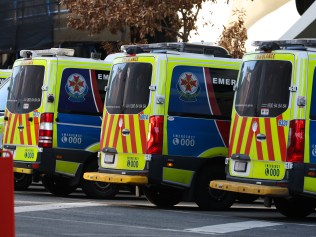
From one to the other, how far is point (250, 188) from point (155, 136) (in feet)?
7.03

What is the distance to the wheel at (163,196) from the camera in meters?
19.6

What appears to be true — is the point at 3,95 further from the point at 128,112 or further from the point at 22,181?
the point at 128,112

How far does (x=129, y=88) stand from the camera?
18.9m

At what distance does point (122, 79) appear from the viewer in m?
19.1

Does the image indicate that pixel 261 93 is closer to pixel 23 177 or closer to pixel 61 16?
pixel 23 177

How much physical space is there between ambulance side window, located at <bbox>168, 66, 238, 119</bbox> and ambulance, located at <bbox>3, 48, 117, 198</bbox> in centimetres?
262

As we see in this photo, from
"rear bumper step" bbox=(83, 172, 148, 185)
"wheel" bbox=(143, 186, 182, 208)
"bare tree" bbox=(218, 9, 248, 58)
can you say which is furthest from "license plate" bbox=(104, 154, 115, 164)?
"bare tree" bbox=(218, 9, 248, 58)

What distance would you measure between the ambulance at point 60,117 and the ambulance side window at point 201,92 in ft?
8.59

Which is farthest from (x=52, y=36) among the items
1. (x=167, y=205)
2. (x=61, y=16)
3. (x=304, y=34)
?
(x=167, y=205)

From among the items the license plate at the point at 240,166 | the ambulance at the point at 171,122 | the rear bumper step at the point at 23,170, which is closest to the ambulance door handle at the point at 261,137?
the license plate at the point at 240,166

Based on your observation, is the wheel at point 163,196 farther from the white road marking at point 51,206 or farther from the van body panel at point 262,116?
the van body panel at point 262,116

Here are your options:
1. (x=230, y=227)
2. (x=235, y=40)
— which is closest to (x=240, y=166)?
(x=230, y=227)

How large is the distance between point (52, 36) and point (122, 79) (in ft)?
60.7

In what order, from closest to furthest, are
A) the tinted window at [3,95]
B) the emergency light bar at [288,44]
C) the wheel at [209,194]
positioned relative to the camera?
the emergency light bar at [288,44], the wheel at [209,194], the tinted window at [3,95]
